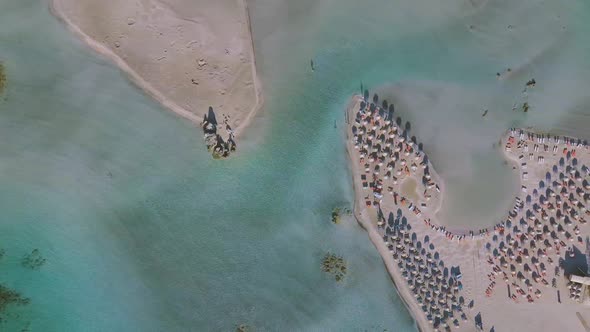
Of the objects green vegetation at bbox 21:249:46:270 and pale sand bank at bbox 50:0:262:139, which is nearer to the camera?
pale sand bank at bbox 50:0:262:139

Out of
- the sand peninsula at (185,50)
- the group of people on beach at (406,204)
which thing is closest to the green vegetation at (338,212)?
the group of people on beach at (406,204)

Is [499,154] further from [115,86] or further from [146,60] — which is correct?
[115,86]

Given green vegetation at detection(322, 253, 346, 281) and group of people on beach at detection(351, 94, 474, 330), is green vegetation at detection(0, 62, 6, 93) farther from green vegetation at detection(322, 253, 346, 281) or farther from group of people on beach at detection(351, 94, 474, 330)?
green vegetation at detection(322, 253, 346, 281)

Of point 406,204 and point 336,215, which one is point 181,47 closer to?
point 336,215

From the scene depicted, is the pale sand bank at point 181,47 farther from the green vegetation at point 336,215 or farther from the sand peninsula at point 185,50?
the green vegetation at point 336,215

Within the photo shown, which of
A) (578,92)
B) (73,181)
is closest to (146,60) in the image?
(73,181)

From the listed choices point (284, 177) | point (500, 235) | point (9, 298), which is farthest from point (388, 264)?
point (9, 298)

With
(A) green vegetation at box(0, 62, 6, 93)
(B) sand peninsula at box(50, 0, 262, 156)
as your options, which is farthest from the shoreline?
(A) green vegetation at box(0, 62, 6, 93)
